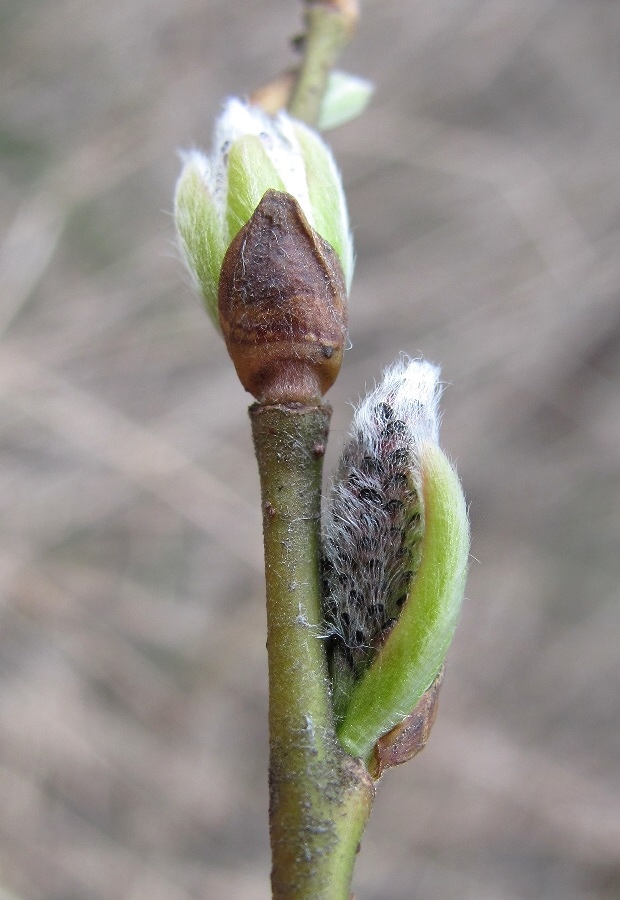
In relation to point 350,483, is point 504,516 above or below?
above

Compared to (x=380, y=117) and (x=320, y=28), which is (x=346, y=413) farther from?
(x=320, y=28)

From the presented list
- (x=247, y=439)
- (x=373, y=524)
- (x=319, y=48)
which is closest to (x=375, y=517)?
(x=373, y=524)

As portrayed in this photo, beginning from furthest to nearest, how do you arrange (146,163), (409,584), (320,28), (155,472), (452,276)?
(452,276), (146,163), (155,472), (320,28), (409,584)

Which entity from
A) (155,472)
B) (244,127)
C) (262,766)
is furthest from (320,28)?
(262,766)

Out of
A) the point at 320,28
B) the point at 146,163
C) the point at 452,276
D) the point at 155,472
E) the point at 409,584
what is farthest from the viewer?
the point at 452,276

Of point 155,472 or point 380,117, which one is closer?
point 155,472

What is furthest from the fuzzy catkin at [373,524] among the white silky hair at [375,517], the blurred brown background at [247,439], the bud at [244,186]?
the blurred brown background at [247,439]

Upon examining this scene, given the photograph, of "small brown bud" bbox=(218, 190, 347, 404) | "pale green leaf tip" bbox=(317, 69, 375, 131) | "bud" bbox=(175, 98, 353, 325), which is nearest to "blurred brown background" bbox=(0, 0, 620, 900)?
"pale green leaf tip" bbox=(317, 69, 375, 131)
